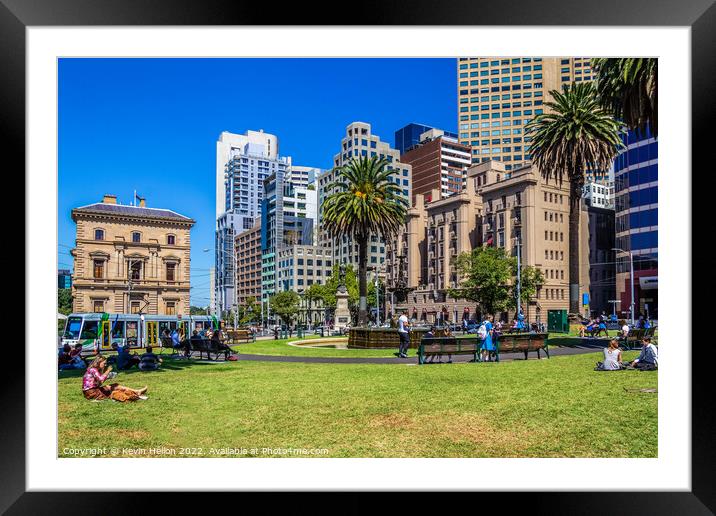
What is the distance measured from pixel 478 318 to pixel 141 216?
17.9 meters

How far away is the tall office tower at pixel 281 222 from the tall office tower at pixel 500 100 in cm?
4311

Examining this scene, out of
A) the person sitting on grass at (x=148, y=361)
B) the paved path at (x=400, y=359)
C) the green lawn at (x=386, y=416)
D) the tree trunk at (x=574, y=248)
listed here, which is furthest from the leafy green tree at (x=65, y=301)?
the tree trunk at (x=574, y=248)

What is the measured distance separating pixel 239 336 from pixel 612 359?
57.4 feet

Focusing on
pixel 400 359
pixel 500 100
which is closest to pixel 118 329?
pixel 400 359

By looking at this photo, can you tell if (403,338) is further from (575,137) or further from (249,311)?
(249,311)

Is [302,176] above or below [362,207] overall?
above

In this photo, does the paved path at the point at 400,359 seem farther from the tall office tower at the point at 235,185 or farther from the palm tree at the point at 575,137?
the tall office tower at the point at 235,185

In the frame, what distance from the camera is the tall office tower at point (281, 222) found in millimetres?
27797

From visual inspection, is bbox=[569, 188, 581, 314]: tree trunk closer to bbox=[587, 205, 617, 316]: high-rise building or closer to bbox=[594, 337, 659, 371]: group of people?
bbox=[587, 205, 617, 316]: high-rise building

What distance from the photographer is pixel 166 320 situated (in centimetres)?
1450

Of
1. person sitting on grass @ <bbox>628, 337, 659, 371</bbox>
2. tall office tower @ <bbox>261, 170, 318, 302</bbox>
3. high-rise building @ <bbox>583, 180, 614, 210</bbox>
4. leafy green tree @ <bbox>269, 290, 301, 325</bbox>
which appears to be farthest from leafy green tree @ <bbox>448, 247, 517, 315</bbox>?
leafy green tree @ <bbox>269, 290, 301, 325</bbox>

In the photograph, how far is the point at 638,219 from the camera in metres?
17.4
